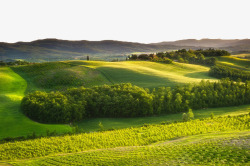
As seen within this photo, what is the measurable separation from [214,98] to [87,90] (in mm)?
29045

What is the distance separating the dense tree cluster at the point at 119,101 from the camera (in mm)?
40156

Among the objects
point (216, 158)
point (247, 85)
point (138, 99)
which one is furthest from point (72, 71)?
point (216, 158)

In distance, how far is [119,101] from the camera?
145 feet

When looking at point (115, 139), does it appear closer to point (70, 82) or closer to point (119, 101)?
point (119, 101)

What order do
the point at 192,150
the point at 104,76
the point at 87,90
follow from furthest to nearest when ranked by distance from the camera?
the point at 104,76, the point at 87,90, the point at 192,150

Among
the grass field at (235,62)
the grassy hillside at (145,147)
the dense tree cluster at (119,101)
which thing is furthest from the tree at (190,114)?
the grass field at (235,62)

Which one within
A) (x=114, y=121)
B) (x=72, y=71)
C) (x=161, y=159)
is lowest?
(x=114, y=121)

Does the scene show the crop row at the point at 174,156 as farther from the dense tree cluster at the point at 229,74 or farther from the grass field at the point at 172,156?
the dense tree cluster at the point at 229,74

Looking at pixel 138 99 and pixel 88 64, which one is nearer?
pixel 138 99

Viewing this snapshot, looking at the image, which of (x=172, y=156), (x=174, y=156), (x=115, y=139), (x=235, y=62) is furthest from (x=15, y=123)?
(x=235, y=62)

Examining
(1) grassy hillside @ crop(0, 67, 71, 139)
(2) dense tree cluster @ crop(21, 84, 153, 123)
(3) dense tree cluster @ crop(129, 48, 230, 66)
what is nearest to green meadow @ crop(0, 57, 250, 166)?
(1) grassy hillside @ crop(0, 67, 71, 139)

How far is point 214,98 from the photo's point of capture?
165 feet

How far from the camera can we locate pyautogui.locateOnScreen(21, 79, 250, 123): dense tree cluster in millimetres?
40156

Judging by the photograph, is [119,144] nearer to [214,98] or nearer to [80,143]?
[80,143]
